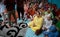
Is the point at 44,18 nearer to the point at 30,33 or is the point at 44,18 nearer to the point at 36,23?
the point at 36,23

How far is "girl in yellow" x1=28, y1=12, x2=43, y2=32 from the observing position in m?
2.19

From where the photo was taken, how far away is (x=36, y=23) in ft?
7.23

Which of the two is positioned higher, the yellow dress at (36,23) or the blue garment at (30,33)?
the yellow dress at (36,23)

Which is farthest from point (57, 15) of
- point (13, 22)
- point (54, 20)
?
point (13, 22)

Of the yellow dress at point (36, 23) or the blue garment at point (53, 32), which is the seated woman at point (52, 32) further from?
the yellow dress at point (36, 23)

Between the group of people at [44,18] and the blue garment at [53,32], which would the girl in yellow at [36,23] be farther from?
the blue garment at [53,32]

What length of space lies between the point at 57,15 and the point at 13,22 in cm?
49

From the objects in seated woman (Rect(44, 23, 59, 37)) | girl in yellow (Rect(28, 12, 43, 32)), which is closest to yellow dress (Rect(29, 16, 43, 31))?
girl in yellow (Rect(28, 12, 43, 32))

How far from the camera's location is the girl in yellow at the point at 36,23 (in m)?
2.19

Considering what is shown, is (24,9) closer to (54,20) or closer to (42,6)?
(42,6)

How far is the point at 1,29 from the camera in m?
2.24

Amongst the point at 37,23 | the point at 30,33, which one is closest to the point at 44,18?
the point at 37,23

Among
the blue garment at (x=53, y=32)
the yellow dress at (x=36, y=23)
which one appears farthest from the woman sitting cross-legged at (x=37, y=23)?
the blue garment at (x=53, y=32)

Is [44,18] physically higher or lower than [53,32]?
higher
